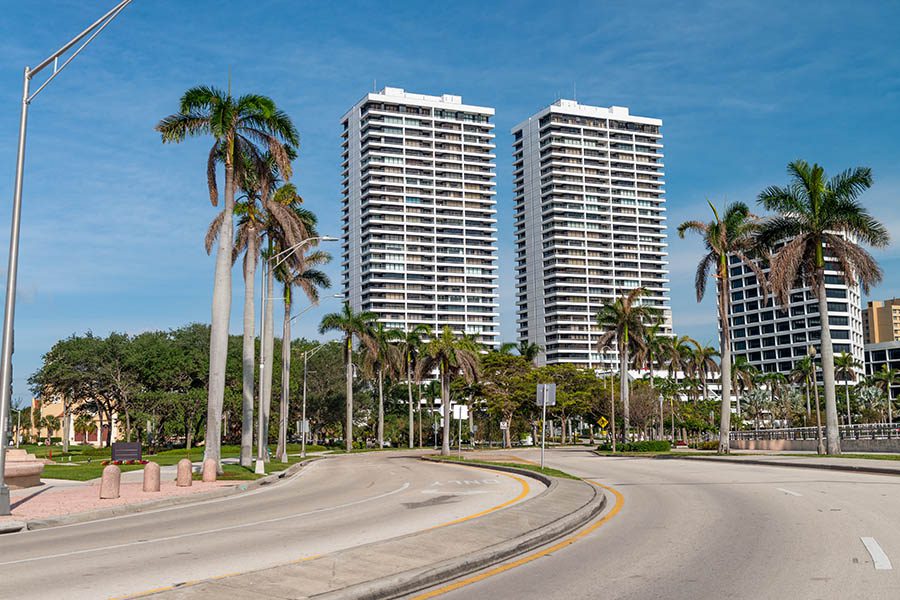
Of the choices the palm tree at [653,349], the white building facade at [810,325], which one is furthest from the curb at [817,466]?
the white building facade at [810,325]

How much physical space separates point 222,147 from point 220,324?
763 centimetres

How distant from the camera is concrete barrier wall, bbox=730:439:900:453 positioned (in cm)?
4442

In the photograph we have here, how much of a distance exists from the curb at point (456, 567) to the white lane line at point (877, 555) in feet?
14.5

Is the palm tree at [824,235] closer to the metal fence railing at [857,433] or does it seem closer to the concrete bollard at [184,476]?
the metal fence railing at [857,433]

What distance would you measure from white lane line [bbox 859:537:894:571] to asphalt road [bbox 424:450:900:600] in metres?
0.02

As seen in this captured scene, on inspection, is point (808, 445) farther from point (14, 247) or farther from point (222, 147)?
point (14, 247)

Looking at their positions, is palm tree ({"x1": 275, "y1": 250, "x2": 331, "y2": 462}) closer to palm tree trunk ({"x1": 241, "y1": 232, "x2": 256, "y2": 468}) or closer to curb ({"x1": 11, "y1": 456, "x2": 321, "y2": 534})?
palm tree trunk ({"x1": 241, "y1": 232, "x2": 256, "y2": 468})

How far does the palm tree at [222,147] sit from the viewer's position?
3278cm

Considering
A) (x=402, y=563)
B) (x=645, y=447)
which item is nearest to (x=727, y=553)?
(x=402, y=563)

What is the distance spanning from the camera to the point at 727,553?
11148mm

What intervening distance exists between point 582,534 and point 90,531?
921 cm

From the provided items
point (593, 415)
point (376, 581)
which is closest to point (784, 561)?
point (376, 581)

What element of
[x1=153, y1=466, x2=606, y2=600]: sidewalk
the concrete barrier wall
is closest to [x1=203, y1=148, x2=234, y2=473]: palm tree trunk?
[x1=153, y1=466, x2=606, y2=600]: sidewalk

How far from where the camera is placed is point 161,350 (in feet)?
265
